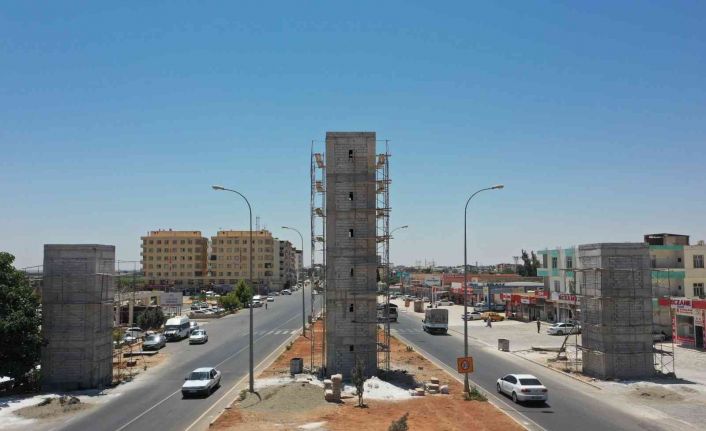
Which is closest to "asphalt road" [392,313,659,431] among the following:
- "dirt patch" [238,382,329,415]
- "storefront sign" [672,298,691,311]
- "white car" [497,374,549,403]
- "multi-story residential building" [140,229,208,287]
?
"white car" [497,374,549,403]

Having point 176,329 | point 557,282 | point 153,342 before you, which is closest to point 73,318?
point 153,342

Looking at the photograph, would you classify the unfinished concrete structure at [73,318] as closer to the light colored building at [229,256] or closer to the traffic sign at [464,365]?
the traffic sign at [464,365]

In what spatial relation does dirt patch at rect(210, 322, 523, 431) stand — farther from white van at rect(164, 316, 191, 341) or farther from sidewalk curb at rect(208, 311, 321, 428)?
white van at rect(164, 316, 191, 341)

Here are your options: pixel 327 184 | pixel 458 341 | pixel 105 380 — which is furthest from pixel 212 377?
pixel 458 341

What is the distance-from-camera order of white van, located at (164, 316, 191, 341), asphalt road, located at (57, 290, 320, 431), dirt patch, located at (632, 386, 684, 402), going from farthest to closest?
white van, located at (164, 316, 191, 341) < dirt patch, located at (632, 386, 684, 402) < asphalt road, located at (57, 290, 320, 431)

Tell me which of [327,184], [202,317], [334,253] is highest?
[327,184]

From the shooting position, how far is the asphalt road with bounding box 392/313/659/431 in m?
25.7

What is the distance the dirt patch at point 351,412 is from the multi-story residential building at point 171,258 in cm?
15045

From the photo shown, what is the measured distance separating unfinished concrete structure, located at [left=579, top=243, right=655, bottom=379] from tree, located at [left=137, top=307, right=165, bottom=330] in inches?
2070

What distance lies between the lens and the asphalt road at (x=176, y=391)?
2625cm

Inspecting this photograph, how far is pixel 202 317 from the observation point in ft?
304

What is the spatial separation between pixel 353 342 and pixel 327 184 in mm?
10058

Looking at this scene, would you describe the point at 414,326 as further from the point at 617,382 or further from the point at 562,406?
the point at 562,406

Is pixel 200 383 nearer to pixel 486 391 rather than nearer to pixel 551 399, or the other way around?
pixel 486 391
